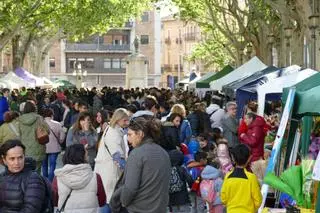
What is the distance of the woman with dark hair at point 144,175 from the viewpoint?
24.7ft

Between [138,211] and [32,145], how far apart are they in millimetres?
5456

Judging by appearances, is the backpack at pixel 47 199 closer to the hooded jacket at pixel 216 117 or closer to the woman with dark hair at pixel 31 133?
the woman with dark hair at pixel 31 133

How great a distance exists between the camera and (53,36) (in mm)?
59094

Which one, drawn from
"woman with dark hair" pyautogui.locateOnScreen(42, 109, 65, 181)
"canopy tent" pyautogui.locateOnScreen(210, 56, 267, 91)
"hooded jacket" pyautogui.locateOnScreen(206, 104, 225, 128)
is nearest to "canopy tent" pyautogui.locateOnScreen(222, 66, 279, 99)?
"hooded jacket" pyautogui.locateOnScreen(206, 104, 225, 128)

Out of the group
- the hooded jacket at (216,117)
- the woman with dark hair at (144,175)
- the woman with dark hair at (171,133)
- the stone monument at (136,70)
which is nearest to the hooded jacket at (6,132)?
the woman with dark hair at (171,133)

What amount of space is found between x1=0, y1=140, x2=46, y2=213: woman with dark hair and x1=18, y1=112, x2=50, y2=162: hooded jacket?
5.85 meters

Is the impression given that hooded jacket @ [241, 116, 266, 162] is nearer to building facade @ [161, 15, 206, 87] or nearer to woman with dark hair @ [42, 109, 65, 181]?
woman with dark hair @ [42, 109, 65, 181]

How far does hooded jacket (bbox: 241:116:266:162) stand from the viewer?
1365cm

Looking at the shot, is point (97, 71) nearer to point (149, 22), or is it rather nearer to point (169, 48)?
point (149, 22)

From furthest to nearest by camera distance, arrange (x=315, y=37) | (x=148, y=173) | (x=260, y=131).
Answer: (x=315, y=37) < (x=260, y=131) < (x=148, y=173)

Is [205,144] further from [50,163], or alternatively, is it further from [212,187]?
[50,163]

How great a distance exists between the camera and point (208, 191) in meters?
10.4

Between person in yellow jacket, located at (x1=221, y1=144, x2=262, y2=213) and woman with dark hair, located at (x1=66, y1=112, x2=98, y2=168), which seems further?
woman with dark hair, located at (x1=66, y1=112, x2=98, y2=168)

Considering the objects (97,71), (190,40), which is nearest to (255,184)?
(97,71)
